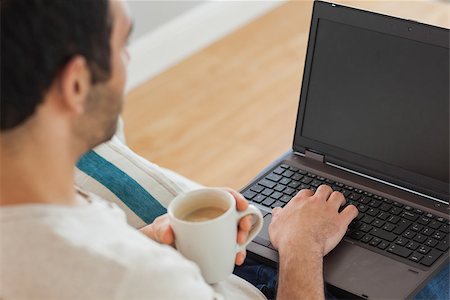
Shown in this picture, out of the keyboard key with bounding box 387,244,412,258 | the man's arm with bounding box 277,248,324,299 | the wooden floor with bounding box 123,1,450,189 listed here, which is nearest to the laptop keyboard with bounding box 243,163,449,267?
the keyboard key with bounding box 387,244,412,258

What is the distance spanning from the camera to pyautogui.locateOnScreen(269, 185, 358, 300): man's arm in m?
1.22

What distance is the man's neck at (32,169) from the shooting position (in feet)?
2.98

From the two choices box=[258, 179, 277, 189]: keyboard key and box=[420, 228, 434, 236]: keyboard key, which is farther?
box=[258, 179, 277, 189]: keyboard key

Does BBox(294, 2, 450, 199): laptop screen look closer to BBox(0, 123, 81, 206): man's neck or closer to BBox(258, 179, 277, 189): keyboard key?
BBox(258, 179, 277, 189): keyboard key

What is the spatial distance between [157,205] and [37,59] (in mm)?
578

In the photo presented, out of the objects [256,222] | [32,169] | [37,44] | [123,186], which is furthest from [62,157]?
[123,186]

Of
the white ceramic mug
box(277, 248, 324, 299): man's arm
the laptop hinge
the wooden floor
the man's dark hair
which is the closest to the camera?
the man's dark hair

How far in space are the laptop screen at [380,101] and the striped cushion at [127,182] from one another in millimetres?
315

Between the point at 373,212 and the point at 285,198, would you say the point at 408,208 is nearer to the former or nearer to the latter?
the point at 373,212

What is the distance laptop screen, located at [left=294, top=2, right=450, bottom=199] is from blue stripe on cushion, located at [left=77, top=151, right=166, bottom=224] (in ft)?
1.12

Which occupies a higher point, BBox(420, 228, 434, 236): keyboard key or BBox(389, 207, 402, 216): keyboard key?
BBox(420, 228, 434, 236): keyboard key

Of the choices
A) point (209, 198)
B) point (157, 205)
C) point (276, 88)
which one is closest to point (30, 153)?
point (209, 198)

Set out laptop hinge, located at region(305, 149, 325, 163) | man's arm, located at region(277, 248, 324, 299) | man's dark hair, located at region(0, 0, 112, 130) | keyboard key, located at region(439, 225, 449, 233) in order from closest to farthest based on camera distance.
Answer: man's dark hair, located at region(0, 0, 112, 130)
man's arm, located at region(277, 248, 324, 299)
keyboard key, located at region(439, 225, 449, 233)
laptop hinge, located at region(305, 149, 325, 163)

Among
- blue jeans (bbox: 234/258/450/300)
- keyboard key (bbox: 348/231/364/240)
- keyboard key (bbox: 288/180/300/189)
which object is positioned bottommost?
blue jeans (bbox: 234/258/450/300)
